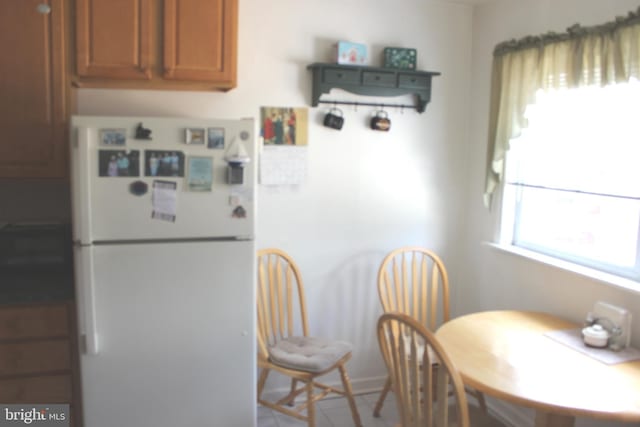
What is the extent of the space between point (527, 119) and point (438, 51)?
74 centimetres

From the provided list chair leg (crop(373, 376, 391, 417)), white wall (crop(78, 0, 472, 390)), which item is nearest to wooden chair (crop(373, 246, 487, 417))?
chair leg (crop(373, 376, 391, 417))

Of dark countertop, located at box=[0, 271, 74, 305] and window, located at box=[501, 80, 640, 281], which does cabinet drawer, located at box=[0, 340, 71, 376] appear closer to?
dark countertop, located at box=[0, 271, 74, 305]

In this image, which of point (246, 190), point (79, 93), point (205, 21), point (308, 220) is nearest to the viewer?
point (246, 190)

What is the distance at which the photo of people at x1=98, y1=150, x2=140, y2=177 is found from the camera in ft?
6.73

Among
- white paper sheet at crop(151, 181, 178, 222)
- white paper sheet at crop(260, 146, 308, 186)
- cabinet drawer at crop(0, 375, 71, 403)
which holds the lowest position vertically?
cabinet drawer at crop(0, 375, 71, 403)

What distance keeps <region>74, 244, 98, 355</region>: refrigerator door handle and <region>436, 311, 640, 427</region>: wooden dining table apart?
55.5 inches

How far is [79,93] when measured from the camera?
2557mm

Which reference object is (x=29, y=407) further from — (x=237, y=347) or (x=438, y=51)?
(x=438, y=51)

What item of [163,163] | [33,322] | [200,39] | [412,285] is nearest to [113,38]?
[200,39]

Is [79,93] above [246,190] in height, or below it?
above

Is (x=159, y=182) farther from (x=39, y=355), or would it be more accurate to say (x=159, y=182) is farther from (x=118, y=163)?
(x=39, y=355)

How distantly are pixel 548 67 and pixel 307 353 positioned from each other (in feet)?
5.84

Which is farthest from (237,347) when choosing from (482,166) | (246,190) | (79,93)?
(482,166)

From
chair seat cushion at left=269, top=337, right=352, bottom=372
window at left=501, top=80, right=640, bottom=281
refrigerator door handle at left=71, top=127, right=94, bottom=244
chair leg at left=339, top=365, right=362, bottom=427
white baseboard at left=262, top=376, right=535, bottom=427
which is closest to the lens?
refrigerator door handle at left=71, top=127, right=94, bottom=244
